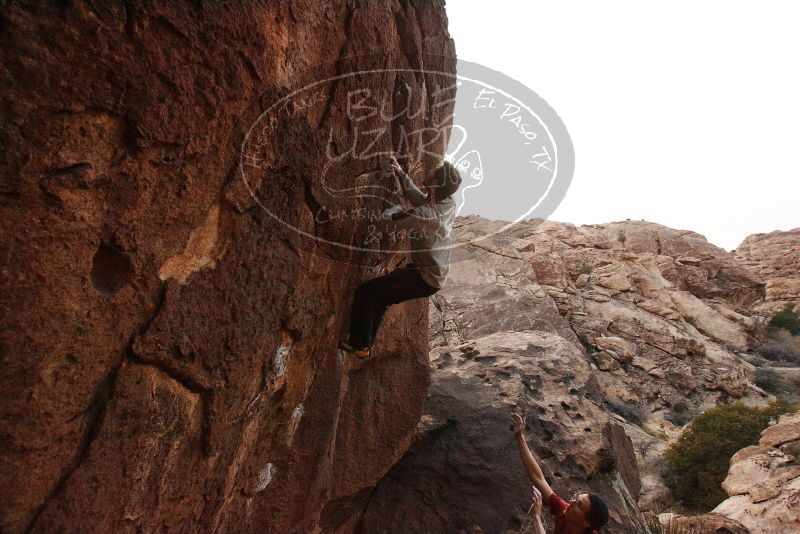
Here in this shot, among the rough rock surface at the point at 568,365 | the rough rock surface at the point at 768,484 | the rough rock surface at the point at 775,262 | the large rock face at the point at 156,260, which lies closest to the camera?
the large rock face at the point at 156,260

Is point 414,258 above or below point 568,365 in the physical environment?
above

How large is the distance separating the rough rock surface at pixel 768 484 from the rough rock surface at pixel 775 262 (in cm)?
2071

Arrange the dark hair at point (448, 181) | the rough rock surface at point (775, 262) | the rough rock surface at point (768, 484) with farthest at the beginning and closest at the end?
1. the rough rock surface at point (775, 262)
2. the rough rock surface at point (768, 484)
3. the dark hair at point (448, 181)

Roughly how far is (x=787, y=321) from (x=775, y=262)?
33.0 feet

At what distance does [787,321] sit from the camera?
26.8 meters

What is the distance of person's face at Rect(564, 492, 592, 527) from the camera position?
3699mm

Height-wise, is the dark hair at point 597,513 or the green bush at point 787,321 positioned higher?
the dark hair at point 597,513

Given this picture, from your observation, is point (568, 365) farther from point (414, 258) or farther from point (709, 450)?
point (709, 450)

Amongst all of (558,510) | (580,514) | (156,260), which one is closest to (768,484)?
(558,510)

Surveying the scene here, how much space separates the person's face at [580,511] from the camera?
370cm

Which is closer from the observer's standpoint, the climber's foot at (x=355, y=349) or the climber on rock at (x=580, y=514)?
the climber on rock at (x=580, y=514)

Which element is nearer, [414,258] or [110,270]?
[110,270]

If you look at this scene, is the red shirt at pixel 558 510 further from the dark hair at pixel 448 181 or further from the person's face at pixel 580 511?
the dark hair at pixel 448 181

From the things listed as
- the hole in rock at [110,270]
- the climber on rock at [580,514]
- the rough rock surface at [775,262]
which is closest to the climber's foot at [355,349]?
the climber on rock at [580,514]
